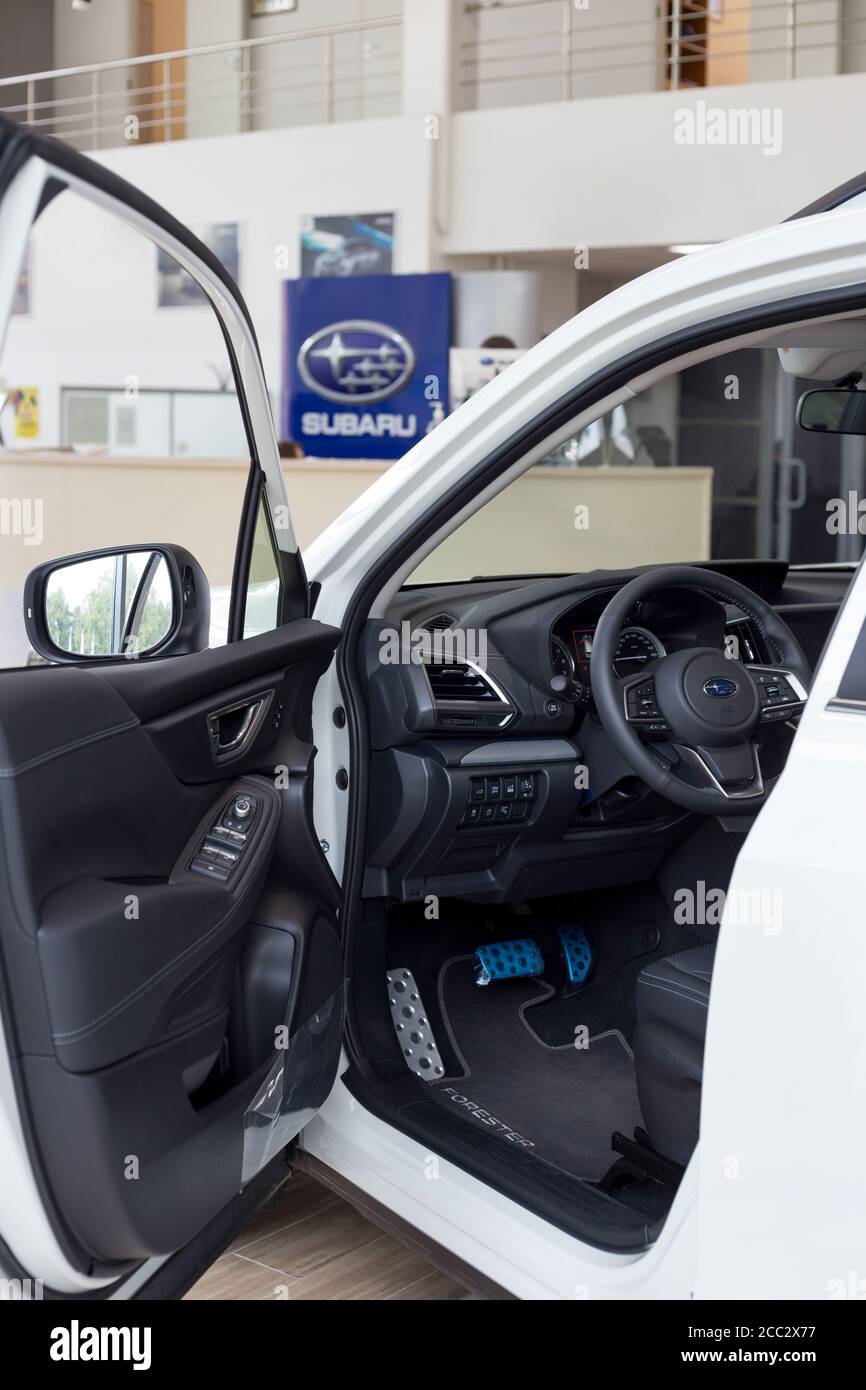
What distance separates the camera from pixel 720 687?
1886 mm

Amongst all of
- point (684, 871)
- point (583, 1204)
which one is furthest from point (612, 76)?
point (583, 1204)

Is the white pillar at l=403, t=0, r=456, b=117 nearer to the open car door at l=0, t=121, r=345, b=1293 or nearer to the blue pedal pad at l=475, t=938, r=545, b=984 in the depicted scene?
the blue pedal pad at l=475, t=938, r=545, b=984

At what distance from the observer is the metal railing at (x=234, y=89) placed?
1453 centimetres

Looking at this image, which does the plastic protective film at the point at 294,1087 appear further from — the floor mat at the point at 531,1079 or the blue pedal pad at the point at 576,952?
the blue pedal pad at the point at 576,952

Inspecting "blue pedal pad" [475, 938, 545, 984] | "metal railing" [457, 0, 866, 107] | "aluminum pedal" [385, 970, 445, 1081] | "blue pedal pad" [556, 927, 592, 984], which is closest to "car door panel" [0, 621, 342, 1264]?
"aluminum pedal" [385, 970, 445, 1081]

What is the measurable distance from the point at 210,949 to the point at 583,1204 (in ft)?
2.09

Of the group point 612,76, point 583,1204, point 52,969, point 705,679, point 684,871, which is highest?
point 612,76

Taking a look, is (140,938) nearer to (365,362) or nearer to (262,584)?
(262,584)

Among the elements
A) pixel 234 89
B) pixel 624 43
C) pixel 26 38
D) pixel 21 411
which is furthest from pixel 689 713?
pixel 26 38

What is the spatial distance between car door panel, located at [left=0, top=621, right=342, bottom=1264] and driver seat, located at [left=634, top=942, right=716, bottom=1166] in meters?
0.48

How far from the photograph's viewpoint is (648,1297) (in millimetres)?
1459

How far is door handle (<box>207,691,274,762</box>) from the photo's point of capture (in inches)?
62.1

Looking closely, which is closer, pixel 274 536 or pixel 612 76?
pixel 274 536
